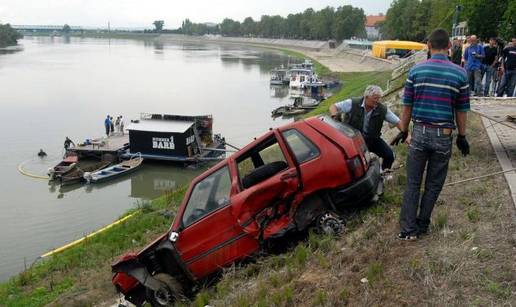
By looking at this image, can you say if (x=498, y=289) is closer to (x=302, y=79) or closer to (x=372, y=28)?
(x=302, y=79)

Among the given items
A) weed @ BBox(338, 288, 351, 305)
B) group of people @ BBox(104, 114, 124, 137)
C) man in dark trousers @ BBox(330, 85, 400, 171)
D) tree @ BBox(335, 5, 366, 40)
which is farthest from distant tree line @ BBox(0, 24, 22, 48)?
weed @ BBox(338, 288, 351, 305)

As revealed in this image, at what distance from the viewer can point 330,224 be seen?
20.2ft

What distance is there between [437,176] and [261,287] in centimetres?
213

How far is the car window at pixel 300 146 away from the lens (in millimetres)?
6066

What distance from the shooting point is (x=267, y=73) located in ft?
268

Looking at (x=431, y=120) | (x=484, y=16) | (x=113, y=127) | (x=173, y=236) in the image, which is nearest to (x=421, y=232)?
(x=431, y=120)

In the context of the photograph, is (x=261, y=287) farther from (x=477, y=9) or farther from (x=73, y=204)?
(x=477, y=9)

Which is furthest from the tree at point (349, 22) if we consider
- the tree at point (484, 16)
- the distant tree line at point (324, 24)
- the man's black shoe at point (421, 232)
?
the man's black shoe at point (421, 232)

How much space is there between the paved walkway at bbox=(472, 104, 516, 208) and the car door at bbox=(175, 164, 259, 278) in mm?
3919

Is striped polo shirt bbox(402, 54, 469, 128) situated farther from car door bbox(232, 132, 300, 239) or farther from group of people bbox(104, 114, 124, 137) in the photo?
group of people bbox(104, 114, 124, 137)

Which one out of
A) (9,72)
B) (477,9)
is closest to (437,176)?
(477,9)

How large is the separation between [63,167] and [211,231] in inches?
817

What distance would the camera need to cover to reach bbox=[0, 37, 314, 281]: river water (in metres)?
18.4

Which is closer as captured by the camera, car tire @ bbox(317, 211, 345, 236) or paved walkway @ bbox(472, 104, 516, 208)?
car tire @ bbox(317, 211, 345, 236)
